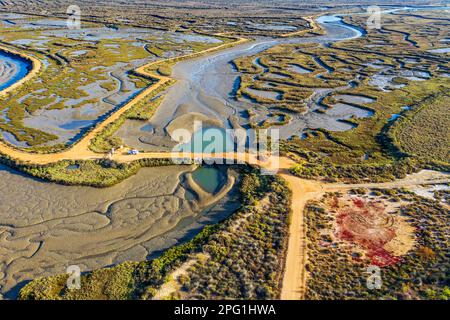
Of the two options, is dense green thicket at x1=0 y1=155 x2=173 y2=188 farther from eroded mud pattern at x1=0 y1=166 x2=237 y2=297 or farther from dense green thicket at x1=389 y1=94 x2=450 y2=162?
dense green thicket at x1=389 y1=94 x2=450 y2=162

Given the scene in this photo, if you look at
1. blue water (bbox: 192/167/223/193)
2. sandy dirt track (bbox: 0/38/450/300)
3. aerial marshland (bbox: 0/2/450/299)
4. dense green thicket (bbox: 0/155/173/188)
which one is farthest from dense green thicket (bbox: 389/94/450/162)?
dense green thicket (bbox: 0/155/173/188)

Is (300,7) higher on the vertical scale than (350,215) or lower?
higher

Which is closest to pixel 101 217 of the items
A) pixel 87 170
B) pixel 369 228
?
pixel 87 170

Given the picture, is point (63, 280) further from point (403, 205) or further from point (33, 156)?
point (403, 205)

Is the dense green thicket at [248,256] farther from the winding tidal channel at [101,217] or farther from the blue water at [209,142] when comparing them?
the blue water at [209,142]

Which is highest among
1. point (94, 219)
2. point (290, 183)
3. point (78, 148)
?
point (78, 148)

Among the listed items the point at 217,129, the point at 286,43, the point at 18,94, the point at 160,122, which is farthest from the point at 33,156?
the point at 286,43

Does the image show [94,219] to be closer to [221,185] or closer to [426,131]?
[221,185]

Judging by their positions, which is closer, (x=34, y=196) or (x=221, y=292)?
(x=221, y=292)
